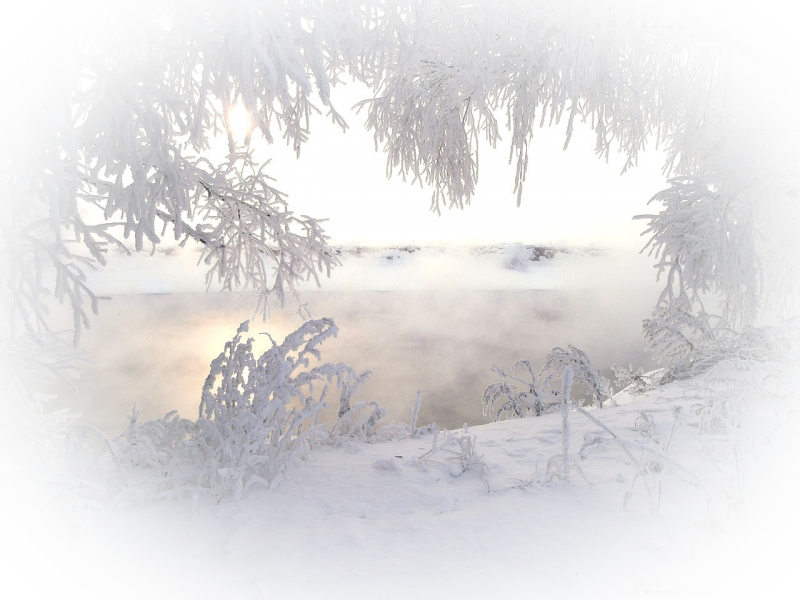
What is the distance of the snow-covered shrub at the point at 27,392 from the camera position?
105 inches

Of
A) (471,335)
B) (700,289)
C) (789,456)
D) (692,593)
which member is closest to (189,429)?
(692,593)

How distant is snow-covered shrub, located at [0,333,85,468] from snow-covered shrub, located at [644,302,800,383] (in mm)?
5086

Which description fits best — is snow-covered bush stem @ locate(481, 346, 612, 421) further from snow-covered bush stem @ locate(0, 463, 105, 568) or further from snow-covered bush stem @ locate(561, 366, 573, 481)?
snow-covered bush stem @ locate(0, 463, 105, 568)

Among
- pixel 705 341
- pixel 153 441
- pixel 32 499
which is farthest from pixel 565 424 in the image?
pixel 705 341

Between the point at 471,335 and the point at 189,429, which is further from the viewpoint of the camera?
the point at 471,335

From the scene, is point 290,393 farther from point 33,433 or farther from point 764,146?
point 764,146

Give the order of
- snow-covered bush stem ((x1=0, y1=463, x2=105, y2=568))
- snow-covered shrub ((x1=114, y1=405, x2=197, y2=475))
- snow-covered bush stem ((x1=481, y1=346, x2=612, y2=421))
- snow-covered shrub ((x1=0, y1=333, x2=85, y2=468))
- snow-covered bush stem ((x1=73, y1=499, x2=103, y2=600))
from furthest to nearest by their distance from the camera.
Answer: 1. snow-covered bush stem ((x1=481, y1=346, x2=612, y2=421))
2. snow-covered shrub ((x1=0, y1=333, x2=85, y2=468))
3. snow-covered shrub ((x1=114, y1=405, x2=197, y2=475))
4. snow-covered bush stem ((x1=0, y1=463, x2=105, y2=568))
5. snow-covered bush stem ((x1=73, y1=499, x2=103, y2=600))

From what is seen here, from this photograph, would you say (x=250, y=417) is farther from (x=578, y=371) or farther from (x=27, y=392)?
(x=578, y=371)

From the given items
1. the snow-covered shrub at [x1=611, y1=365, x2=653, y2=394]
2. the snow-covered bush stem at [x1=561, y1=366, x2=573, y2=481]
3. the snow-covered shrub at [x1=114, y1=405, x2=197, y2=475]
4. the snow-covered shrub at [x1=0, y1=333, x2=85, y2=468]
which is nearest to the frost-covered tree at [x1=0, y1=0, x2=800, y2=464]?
the snow-covered shrub at [x1=0, y1=333, x2=85, y2=468]

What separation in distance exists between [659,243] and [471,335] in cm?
1110

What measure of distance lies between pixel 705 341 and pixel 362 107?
434 centimetres

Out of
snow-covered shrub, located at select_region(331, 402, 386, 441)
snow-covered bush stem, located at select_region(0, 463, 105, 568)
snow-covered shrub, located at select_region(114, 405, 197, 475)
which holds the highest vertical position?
snow-covered bush stem, located at select_region(0, 463, 105, 568)

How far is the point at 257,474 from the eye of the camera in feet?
5.38

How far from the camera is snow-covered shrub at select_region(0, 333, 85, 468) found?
267 cm
